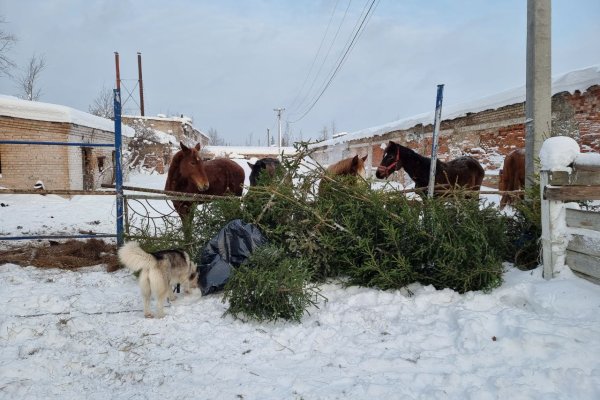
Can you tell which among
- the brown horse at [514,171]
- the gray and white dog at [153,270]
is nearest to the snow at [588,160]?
the gray and white dog at [153,270]

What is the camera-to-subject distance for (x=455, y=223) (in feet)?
13.7

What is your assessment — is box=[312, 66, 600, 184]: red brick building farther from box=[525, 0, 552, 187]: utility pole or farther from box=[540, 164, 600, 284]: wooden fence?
box=[540, 164, 600, 284]: wooden fence

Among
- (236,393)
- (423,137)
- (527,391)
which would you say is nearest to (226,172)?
(236,393)

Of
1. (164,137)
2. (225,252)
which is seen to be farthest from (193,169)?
(164,137)

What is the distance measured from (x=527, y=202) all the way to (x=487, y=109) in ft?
26.1

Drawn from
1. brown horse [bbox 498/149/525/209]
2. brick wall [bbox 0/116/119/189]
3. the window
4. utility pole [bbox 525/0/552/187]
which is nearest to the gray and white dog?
utility pole [bbox 525/0/552/187]

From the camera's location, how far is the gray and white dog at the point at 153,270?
11.6 feet

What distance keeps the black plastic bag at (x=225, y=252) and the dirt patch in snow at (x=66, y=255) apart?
1.72 meters

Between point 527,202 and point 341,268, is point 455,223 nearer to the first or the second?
point 527,202

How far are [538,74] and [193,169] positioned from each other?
5111 millimetres

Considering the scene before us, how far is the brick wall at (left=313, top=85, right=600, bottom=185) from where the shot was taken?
8320 mm

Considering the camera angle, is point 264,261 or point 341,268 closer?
point 264,261

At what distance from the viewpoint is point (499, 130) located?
11.1m

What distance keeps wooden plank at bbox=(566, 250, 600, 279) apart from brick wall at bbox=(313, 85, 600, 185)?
2.61 metres
